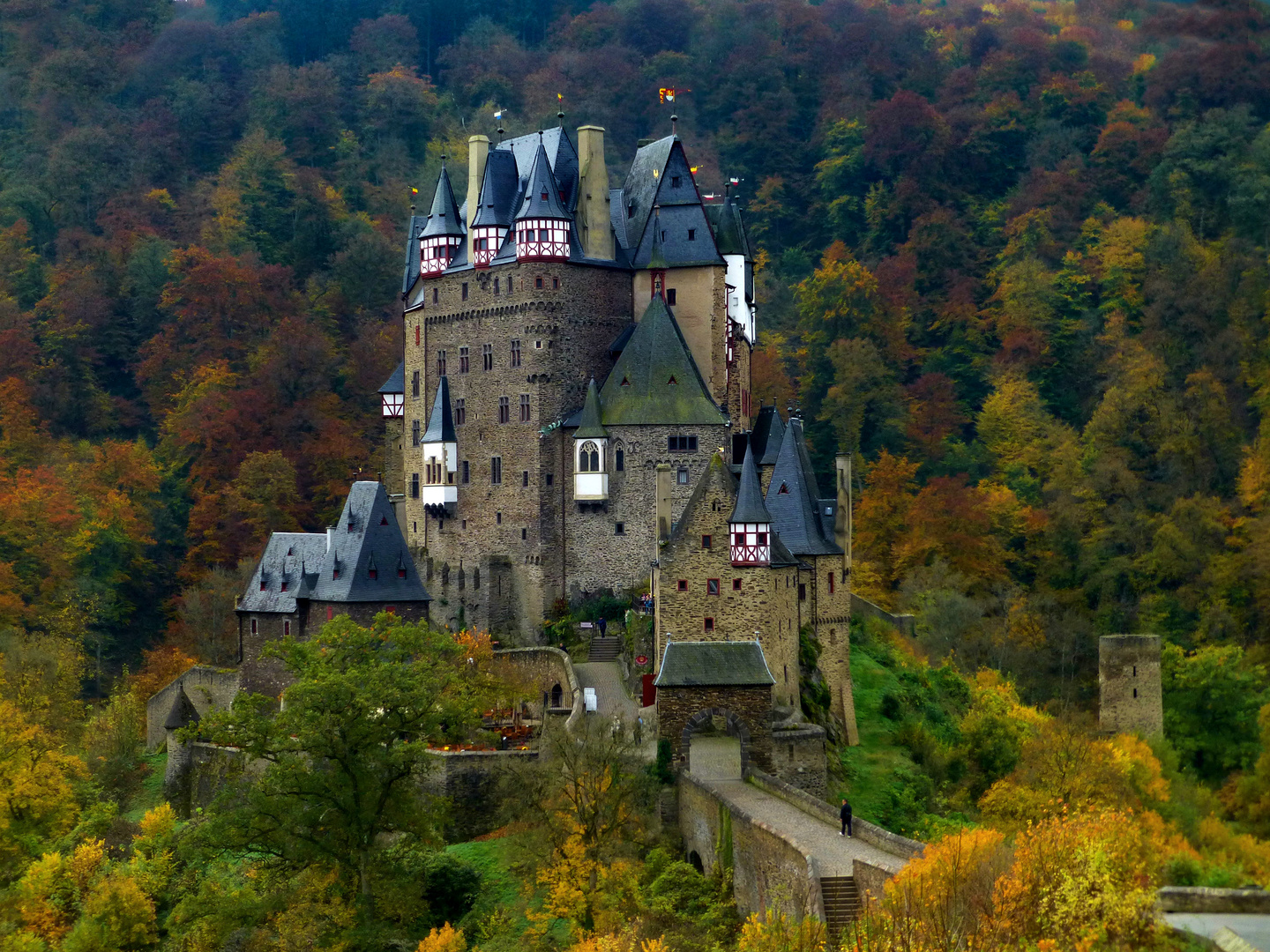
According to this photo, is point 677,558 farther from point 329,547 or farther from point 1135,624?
point 1135,624

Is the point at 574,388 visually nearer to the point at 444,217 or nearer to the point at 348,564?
the point at 444,217

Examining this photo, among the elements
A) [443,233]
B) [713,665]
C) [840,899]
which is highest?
[443,233]

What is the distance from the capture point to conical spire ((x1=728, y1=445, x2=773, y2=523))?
42594 mm

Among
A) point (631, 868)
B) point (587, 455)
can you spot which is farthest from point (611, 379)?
point (631, 868)

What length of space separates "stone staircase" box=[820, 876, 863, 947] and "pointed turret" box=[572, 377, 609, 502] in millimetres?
23104

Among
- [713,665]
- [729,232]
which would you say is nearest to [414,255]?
[729,232]

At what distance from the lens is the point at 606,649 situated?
49750 millimetres

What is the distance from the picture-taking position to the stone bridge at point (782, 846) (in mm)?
29953

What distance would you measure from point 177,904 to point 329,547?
13657mm

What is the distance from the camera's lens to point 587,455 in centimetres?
5212

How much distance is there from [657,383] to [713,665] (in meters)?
12.7

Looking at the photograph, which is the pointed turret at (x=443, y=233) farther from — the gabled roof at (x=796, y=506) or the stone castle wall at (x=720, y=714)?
the stone castle wall at (x=720, y=714)

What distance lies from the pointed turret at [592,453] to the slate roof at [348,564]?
5.35 m

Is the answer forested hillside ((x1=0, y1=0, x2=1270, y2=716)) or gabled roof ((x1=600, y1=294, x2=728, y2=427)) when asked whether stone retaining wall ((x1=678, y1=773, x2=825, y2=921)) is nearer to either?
gabled roof ((x1=600, y1=294, x2=728, y2=427))
